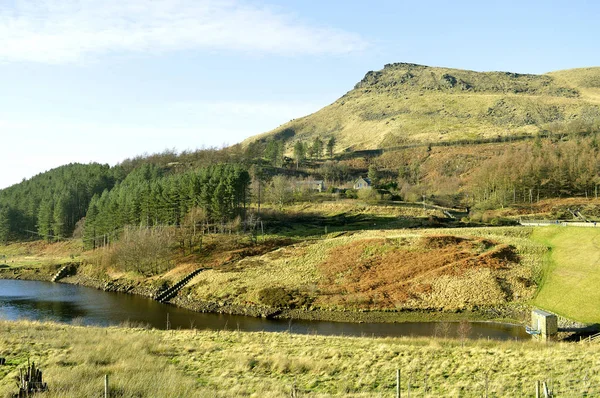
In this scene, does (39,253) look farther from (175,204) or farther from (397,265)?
(397,265)

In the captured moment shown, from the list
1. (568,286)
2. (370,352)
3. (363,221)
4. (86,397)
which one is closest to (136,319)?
(370,352)

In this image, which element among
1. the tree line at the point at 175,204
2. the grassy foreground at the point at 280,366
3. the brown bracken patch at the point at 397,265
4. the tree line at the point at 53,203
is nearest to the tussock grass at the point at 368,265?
the brown bracken patch at the point at 397,265

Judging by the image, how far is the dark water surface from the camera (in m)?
41.0

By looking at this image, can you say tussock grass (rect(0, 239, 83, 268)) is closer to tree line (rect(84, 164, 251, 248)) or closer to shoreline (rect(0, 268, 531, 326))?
tree line (rect(84, 164, 251, 248))

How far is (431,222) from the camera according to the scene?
83.4 m

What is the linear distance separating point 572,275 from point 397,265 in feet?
64.2

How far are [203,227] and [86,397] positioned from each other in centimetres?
7207

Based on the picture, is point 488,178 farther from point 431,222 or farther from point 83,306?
point 83,306

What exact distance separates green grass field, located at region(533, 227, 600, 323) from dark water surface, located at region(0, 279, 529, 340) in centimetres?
592

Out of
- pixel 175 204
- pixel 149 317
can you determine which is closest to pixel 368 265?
pixel 149 317

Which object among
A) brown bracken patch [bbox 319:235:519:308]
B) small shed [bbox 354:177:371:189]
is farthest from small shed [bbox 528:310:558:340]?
small shed [bbox 354:177:371:189]

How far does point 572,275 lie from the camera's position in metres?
48.5

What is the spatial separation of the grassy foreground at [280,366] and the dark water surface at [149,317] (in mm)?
11212

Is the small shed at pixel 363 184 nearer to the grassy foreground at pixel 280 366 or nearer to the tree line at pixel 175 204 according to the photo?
the tree line at pixel 175 204
